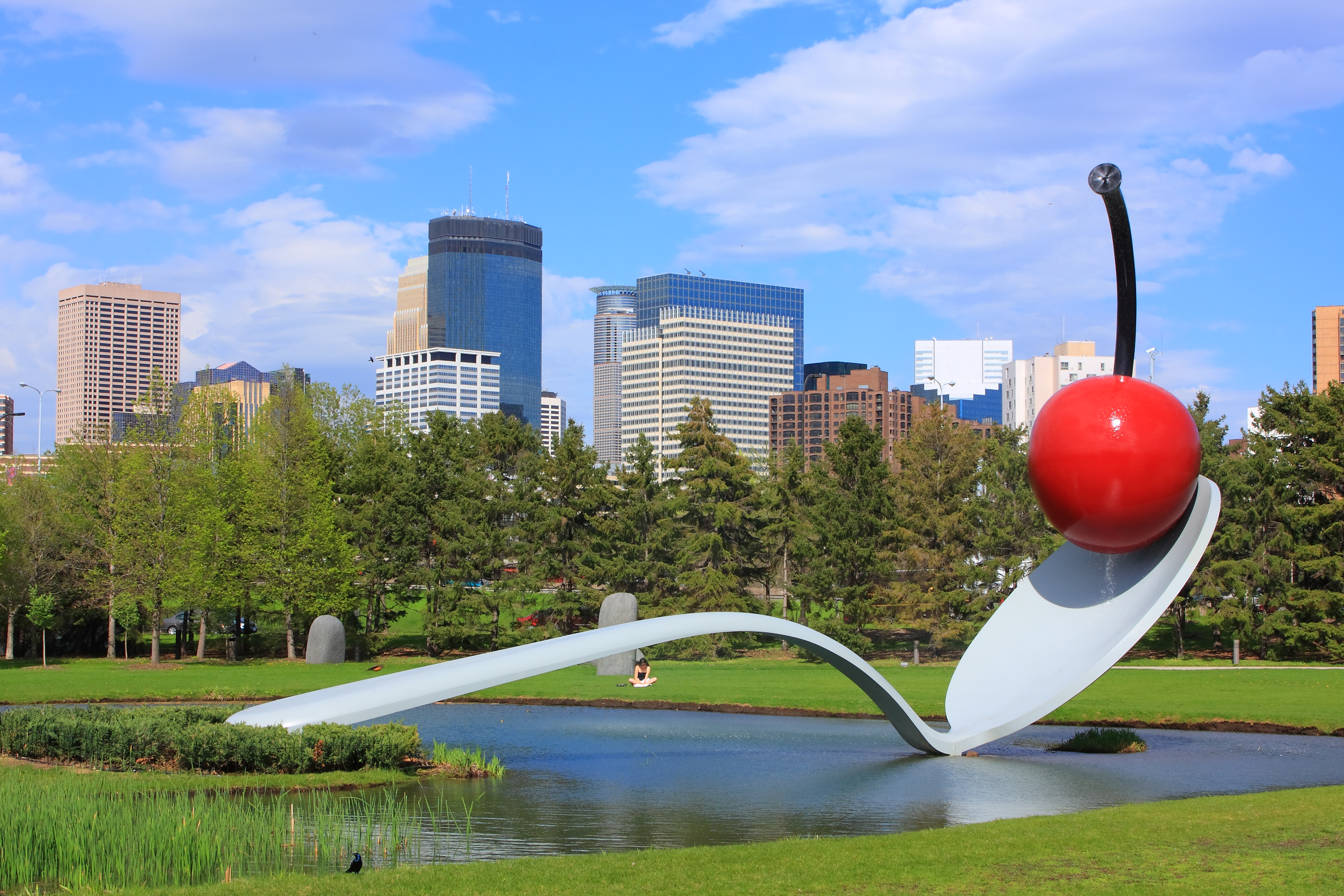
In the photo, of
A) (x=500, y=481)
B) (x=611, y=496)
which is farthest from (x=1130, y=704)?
(x=500, y=481)

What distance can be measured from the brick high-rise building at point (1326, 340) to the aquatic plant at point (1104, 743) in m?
194

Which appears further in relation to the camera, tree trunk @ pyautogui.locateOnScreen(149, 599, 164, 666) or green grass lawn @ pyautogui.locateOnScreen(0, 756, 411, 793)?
tree trunk @ pyautogui.locateOnScreen(149, 599, 164, 666)

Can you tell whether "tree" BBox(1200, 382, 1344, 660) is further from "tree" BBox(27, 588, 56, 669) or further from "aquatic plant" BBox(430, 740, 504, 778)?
"tree" BBox(27, 588, 56, 669)

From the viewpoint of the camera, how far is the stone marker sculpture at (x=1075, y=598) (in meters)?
15.8

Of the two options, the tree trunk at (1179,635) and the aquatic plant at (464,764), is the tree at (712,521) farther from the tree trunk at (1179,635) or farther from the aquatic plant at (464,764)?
the aquatic plant at (464,764)

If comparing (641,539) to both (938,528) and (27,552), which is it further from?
(27,552)

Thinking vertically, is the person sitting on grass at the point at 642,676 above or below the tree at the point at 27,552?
below

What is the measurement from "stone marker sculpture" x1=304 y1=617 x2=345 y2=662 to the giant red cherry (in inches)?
995

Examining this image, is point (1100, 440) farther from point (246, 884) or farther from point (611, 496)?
point (611, 496)

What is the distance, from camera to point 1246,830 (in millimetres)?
10891

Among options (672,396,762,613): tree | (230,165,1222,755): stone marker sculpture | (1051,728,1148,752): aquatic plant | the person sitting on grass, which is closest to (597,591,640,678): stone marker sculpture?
(672,396,762,613): tree

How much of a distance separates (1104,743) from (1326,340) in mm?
202621

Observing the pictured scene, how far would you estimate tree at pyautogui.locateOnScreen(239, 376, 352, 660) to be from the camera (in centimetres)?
3881

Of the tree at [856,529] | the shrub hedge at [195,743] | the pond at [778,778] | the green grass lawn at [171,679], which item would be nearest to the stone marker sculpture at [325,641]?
the green grass lawn at [171,679]
